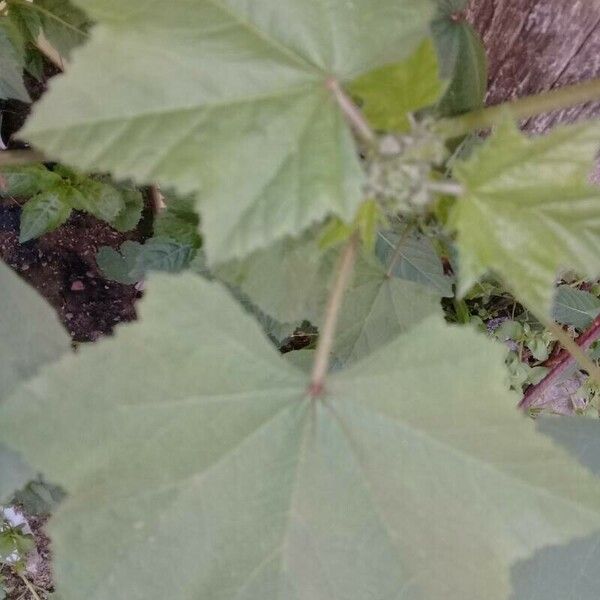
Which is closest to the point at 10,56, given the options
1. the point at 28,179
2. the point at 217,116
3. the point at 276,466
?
the point at 28,179

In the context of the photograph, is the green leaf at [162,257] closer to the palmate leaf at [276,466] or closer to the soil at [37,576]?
the palmate leaf at [276,466]

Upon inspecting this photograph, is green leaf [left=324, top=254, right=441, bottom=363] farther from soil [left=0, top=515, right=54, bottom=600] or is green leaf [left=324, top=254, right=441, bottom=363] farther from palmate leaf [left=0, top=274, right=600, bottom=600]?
soil [left=0, top=515, right=54, bottom=600]

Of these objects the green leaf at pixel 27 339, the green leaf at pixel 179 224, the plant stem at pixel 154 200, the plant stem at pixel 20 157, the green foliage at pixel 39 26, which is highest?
the green foliage at pixel 39 26

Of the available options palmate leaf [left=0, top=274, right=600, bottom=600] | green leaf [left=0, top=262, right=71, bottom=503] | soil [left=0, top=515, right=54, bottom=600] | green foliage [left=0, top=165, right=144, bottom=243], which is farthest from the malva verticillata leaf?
soil [left=0, top=515, right=54, bottom=600]

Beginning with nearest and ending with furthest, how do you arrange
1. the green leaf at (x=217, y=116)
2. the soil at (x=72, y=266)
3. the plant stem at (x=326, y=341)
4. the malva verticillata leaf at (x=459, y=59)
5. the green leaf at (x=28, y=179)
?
the green leaf at (x=217, y=116) < the plant stem at (x=326, y=341) < the malva verticillata leaf at (x=459, y=59) < the green leaf at (x=28, y=179) < the soil at (x=72, y=266)

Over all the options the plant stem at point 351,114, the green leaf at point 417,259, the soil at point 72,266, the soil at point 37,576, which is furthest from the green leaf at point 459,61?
the soil at point 37,576

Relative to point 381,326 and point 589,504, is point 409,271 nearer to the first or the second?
point 381,326

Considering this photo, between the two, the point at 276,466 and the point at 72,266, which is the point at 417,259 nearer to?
the point at 276,466

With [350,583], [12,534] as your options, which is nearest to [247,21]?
[350,583]
